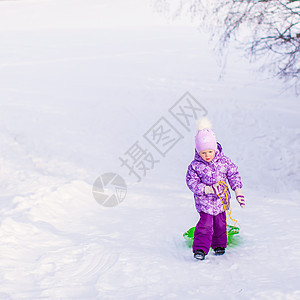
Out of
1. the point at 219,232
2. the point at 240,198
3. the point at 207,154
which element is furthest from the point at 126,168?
the point at 240,198

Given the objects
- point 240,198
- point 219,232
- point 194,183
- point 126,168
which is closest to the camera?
point 240,198

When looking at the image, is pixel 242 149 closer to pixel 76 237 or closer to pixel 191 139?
pixel 191 139

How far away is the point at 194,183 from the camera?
402 centimetres

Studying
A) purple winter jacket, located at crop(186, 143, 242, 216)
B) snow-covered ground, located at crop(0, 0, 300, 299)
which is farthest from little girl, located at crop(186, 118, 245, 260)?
snow-covered ground, located at crop(0, 0, 300, 299)

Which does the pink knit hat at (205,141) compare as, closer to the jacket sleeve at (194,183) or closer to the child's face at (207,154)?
the child's face at (207,154)

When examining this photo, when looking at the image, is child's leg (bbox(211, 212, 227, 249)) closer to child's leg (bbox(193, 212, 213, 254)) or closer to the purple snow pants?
the purple snow pants

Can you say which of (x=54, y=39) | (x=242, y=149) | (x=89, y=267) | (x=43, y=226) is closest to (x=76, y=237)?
(x=43, y=226)

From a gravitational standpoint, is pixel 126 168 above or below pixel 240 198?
below

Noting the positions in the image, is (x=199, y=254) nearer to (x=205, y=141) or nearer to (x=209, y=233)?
(x=209, y=233)

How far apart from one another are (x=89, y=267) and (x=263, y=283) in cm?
175

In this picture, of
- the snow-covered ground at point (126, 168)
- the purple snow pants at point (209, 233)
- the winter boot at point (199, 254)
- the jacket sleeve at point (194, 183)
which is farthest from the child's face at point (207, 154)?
the snow-covered ground at point (126, 168)

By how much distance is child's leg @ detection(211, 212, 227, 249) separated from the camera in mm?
4164

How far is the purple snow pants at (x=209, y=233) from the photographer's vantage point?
158 inches

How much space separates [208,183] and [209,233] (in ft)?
1.68
